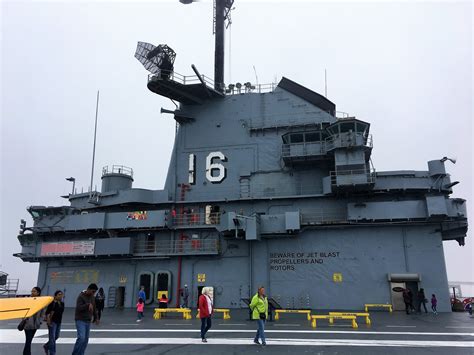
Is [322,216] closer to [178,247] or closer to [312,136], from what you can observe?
[312,136]

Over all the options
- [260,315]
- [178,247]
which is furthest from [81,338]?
[178,247]

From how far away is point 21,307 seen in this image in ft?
27.7

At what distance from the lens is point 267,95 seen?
84.1 ft

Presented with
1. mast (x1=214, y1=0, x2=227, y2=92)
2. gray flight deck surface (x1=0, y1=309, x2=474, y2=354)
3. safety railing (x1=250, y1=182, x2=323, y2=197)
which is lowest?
gray flight deck surface (x1=0, y1=309, x2=474, y2=354)

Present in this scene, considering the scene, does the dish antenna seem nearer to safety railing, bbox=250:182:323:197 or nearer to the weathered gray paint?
the weathered gray paint

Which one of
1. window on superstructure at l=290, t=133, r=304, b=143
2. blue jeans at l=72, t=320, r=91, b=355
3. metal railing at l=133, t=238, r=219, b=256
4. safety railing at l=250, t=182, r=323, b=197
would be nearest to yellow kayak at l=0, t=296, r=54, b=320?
blue jeans at l=72, t=320, r=91, b=355

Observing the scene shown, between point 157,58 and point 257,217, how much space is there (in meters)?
12.5

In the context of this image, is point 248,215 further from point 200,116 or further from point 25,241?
point 25,241

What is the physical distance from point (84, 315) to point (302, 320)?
11243 millimetres

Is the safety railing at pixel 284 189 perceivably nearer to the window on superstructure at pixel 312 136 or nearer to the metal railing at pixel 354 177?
the metal railing at pixel 354 177

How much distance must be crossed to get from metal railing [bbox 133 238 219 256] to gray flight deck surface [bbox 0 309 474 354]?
7232mm

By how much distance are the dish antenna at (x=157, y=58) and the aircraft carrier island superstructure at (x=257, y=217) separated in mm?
85

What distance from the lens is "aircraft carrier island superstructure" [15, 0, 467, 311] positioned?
846 inches

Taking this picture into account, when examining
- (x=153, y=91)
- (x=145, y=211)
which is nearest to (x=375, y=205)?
(x=145, y=211)
